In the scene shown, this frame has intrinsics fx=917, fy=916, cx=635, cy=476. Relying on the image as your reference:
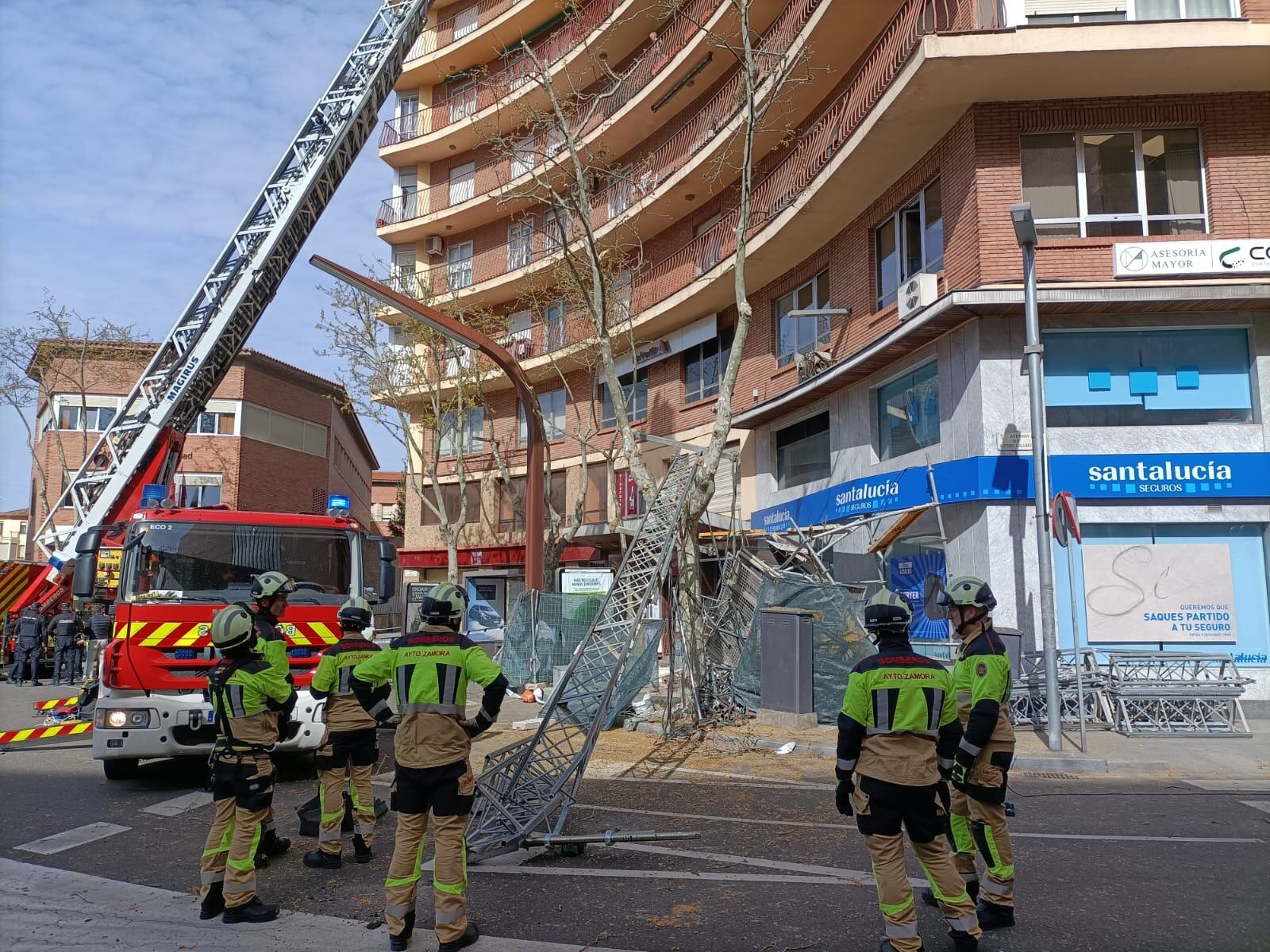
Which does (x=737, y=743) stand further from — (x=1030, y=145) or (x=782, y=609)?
(x=1030, y=145)

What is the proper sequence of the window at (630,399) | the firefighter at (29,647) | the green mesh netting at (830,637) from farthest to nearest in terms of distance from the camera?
the window at (630,399) → the firefighter at (29,647) → the green mesh netting at (830,637)

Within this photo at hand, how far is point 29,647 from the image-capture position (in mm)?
17750

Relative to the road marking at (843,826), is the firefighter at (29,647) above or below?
above

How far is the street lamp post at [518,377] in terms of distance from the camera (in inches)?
538

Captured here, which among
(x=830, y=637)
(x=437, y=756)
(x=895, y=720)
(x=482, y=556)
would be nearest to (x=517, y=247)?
(x=482, y=556)

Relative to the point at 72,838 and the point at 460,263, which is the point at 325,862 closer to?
the point at 72,838

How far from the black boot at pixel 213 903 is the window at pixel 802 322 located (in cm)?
1516

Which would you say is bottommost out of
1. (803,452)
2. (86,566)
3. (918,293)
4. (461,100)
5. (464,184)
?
(86,566)

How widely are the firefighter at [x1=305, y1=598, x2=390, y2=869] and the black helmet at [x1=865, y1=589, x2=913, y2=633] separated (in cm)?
335

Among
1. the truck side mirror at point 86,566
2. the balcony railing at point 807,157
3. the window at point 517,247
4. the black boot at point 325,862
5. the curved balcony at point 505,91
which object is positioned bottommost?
the black boot at point 325,862

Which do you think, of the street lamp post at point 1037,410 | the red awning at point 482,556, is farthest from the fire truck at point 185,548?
the red awning at point 482,556

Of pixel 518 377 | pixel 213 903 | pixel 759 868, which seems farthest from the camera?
pixel 518 377

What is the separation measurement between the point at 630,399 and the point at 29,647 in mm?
16132

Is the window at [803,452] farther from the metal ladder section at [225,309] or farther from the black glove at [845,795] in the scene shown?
the black glove at [845,795]
